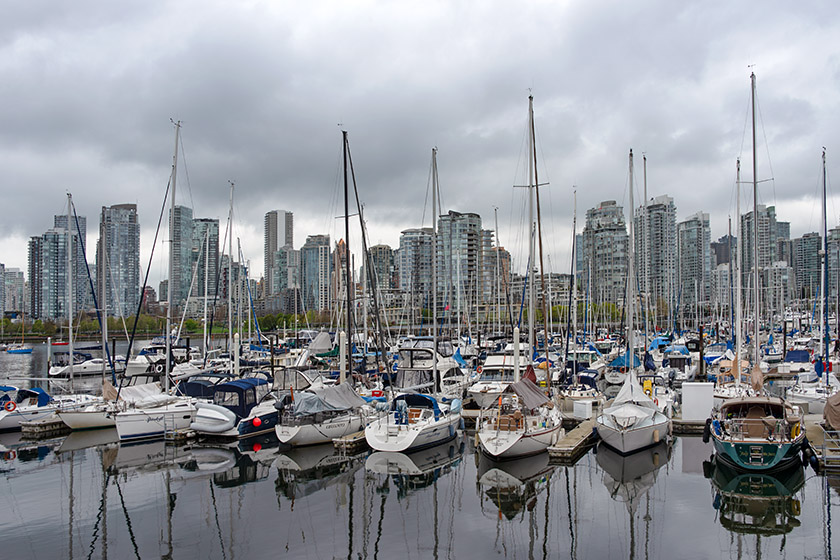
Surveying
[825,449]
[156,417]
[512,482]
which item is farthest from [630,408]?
[156,417]

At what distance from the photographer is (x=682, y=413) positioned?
2594 cm

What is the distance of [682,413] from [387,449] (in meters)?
13.1

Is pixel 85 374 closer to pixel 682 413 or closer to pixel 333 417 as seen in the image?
pixel 333 417

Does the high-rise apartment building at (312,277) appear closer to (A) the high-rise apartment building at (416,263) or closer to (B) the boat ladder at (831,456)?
(A) the high-rise apartment building at (416,263)

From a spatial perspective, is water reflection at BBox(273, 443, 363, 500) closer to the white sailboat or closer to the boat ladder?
the white sailboat

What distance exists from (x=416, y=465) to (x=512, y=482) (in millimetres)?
3762

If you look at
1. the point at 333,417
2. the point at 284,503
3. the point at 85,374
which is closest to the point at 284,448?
the point at 333,417

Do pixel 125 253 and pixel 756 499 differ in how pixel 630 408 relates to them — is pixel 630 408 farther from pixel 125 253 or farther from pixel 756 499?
pixel 125 253

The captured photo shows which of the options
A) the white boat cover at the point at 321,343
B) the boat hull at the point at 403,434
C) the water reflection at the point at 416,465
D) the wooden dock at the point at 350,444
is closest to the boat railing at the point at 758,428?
the water reflection at the point at 416,465

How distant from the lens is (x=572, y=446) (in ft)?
70.3

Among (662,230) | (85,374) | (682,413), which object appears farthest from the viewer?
(662,230)

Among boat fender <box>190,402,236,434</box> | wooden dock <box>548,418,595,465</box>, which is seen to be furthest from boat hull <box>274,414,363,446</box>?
wooden dock <box>548,418,595,465</box>

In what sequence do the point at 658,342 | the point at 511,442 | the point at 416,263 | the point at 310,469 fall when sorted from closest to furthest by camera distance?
the point at 511,442 < the point at 310,469 < the point at 658,342 < the point at 416,263

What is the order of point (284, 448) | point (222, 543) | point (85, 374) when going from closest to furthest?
point (222, 543) → point (284, 448) → point (85, 374)
